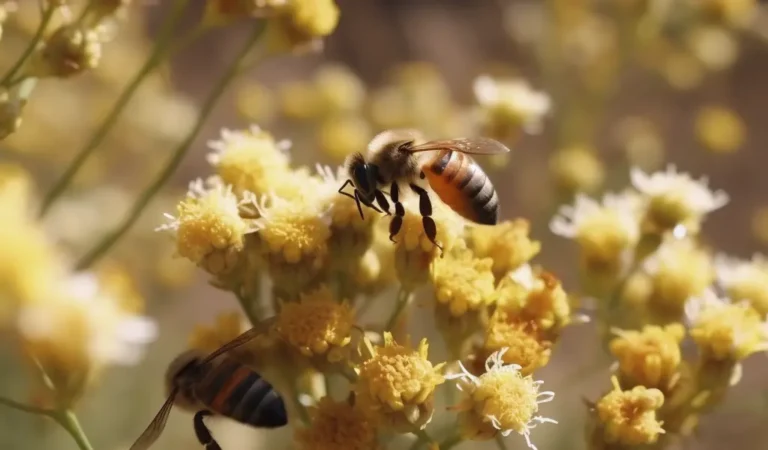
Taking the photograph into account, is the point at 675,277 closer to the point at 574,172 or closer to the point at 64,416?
the point at 574,172

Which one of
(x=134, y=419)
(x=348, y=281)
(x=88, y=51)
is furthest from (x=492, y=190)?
(x=134, y=419)

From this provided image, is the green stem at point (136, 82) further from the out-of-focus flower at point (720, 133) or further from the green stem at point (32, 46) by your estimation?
the out-of-focus flower at point (720, 133)

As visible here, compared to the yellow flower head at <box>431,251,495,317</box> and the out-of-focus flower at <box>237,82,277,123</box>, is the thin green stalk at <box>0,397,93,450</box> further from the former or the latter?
the out-of-focus flower at <box>237,82,277,123</box>

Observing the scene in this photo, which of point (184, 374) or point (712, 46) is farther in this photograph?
point (712, 46)

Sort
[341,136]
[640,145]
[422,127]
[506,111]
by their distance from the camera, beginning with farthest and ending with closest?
[640,145] → [422,127] → [341,136] → [506,111]

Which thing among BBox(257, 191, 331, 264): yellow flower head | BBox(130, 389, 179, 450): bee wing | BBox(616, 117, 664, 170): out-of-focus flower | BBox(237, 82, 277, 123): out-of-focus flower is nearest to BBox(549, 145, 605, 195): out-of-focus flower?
BBox(616, 117, 664, 170): out-of-focus flower

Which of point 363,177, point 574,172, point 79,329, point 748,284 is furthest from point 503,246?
point 574,172

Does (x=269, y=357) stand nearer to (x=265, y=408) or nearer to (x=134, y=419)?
(x=265, y=408)
